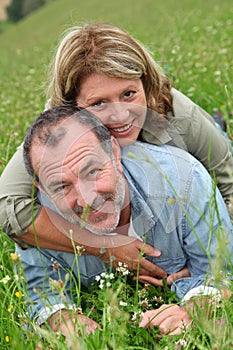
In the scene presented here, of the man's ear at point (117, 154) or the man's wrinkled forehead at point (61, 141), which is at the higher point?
the man's wrinkled forehead at point (61, 141)

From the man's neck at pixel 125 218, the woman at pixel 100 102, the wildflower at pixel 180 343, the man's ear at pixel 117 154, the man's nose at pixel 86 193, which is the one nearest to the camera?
the wildflower at pixel 180 343

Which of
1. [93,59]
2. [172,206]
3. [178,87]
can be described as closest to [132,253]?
[172,206]

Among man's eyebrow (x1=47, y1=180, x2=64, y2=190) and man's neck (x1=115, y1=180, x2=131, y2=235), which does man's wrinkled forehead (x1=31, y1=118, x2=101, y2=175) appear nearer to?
man's eyebrow (x1=47, y1=180, x2=64, y2=190)

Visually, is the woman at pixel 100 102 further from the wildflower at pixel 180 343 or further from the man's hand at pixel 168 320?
the wildflower at pixel 180 343

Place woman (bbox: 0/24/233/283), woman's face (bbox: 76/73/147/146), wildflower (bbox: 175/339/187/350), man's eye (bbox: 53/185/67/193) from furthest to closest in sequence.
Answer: woman's face (bbox: 76/73/147/146) < woman (bbox: 0/24/233/283) < man's eye (bbox: 53/185/67/193) < wildflower (bbox: 175/339/187/350)

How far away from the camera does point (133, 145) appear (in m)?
3.08

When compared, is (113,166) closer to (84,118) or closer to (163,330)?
(84,118)

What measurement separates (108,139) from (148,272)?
2.40 ft

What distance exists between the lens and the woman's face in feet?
10.6

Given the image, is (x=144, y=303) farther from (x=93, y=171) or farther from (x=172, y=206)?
(x=93, y=171)

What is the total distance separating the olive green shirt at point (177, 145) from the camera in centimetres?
311

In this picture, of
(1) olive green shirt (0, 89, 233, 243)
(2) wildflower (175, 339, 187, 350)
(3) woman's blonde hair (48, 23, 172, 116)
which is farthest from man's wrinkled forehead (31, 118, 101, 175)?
(2) wildflower (175, 339, 187, 350)

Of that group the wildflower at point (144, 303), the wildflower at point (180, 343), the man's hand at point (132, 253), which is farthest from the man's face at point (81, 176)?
the wildflower at point (180, 343)

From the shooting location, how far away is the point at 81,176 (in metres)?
2.56
